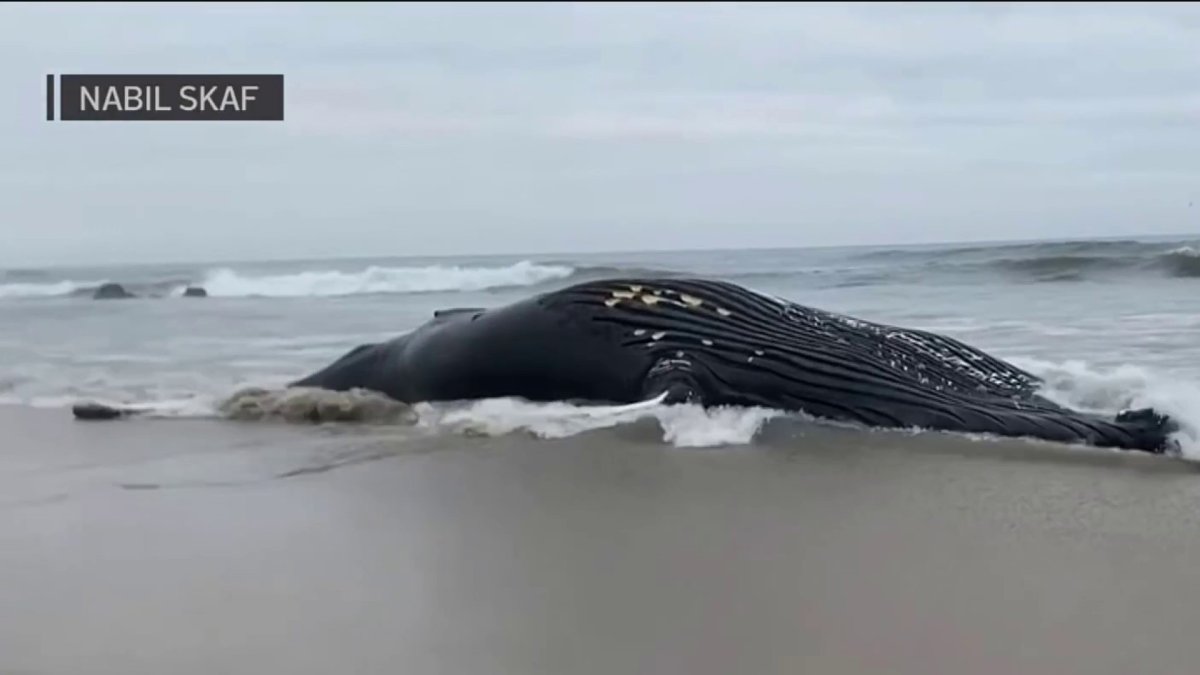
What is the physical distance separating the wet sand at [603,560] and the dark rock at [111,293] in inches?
663

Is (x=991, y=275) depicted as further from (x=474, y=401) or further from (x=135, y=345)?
(x=474, y=401)

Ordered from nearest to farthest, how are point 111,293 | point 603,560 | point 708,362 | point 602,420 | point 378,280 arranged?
point 603,560
point 602,420
point 708,362
point 111,293
point 378,280

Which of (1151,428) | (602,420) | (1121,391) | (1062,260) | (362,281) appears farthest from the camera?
(362,281)

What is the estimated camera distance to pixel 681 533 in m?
3.97

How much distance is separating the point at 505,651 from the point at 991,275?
68.2 feet

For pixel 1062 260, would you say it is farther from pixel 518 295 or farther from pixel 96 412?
pixel 96 412

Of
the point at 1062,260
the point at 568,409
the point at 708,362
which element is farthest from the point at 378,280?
the point at 708,362

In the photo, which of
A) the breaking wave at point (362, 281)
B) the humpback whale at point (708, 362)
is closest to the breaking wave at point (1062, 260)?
the breaking wave at point (362, 281)

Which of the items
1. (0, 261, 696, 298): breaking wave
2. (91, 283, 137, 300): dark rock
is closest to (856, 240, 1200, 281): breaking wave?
(0, 261, 696, 298): breaking wave

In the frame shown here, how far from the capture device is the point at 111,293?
21.9 meters

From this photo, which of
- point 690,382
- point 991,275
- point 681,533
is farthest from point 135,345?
point 991,275

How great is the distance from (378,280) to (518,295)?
472cm

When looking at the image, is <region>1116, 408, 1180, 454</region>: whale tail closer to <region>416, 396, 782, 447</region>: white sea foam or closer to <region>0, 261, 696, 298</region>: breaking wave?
<region>416, 396, 782, 447</region>: white sea foam

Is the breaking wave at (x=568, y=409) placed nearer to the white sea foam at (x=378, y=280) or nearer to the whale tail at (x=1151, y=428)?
the whale tail at (x=1151, y=428)
